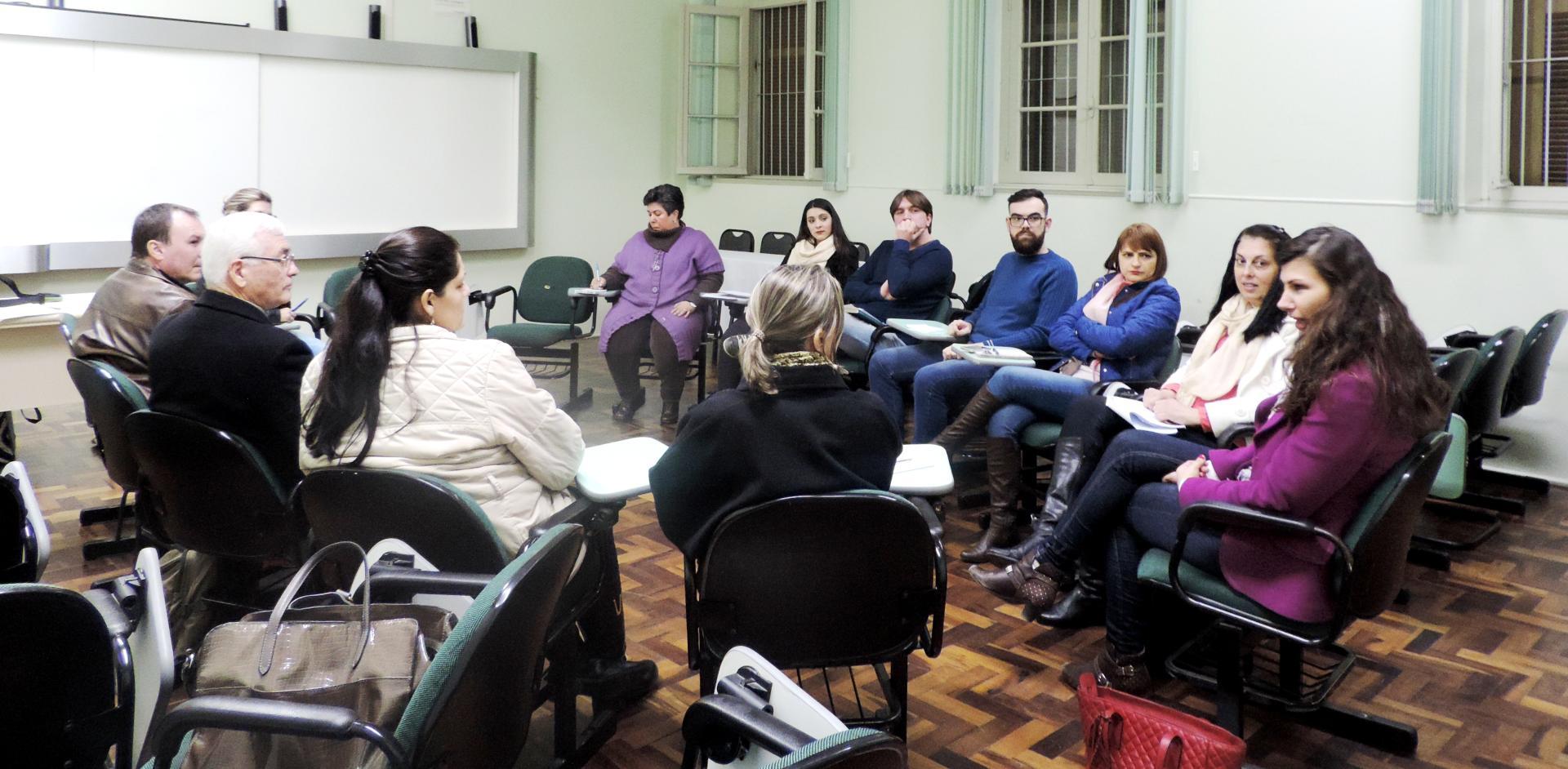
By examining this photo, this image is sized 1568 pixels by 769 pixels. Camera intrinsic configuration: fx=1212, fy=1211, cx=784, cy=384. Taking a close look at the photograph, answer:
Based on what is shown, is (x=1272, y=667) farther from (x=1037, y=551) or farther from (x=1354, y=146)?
(x=1354, y=146)

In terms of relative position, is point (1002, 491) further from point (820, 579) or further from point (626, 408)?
point (626, 408)

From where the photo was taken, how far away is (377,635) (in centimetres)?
165

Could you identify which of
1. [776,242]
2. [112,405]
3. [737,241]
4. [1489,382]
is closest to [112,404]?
[112,405]

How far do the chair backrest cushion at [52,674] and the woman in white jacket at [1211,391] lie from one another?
2.45 m

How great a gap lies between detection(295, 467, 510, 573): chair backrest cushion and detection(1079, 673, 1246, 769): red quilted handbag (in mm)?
1248

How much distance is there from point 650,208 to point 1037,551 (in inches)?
136

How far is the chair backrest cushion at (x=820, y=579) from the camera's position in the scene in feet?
7.06

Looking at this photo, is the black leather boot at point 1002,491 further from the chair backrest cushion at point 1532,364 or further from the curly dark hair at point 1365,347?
the chair backrest cushion at point 1532,364

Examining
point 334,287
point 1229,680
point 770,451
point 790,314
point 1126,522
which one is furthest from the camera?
point 334,287

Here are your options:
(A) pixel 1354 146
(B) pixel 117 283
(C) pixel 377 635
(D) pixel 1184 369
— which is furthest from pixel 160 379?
(A) pixel 1354 146

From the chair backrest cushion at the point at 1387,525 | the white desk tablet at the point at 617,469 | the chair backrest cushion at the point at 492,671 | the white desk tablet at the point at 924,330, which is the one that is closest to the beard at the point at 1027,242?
the white desk tablet at the point at 924,330

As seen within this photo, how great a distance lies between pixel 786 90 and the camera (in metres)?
8.80

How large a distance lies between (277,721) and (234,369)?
1626 millimetres

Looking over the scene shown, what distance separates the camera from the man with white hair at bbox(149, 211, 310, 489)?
288 cm
